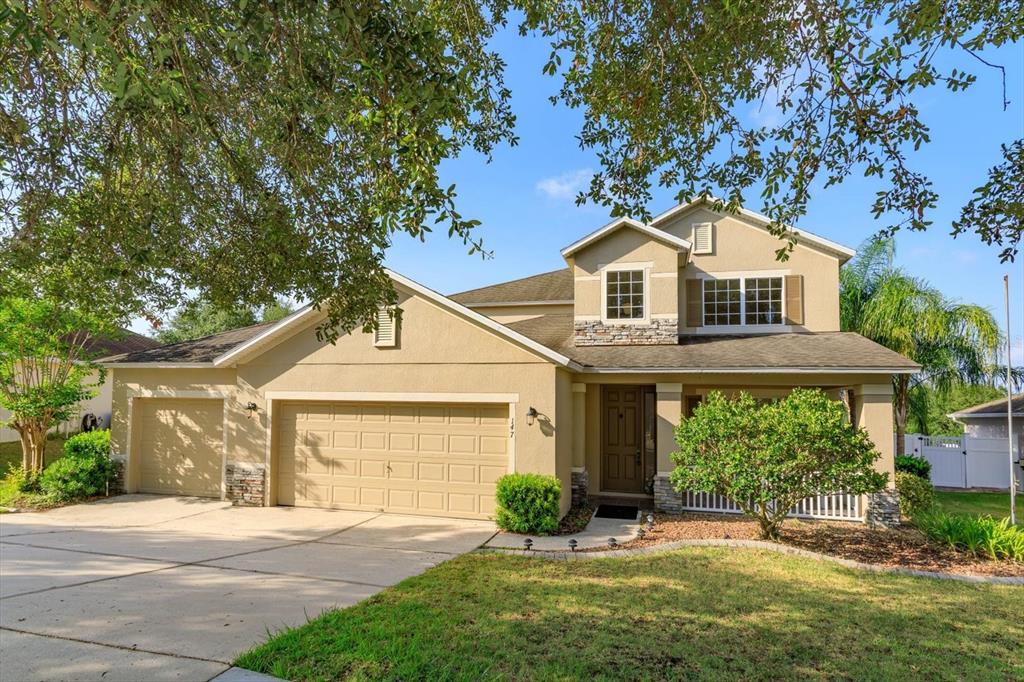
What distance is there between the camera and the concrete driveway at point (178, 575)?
15.2 ft

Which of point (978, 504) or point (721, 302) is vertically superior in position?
point (721, 302)

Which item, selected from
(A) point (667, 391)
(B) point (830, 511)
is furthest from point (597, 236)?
(B) point (830, 511)

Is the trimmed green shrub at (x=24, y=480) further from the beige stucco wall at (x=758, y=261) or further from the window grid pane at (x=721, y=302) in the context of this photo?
the window grid pane at (x=721, y=302)

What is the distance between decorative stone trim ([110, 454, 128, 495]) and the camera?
1253 centimetres

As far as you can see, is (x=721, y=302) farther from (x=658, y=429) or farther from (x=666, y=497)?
(x=666, y=497)

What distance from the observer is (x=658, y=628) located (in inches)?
207

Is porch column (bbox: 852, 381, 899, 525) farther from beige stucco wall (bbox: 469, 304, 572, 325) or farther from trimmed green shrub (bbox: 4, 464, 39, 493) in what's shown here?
trimmed green shrub (bbox: 4, 464, 39, 493)

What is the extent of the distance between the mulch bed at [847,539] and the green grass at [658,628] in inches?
39.3

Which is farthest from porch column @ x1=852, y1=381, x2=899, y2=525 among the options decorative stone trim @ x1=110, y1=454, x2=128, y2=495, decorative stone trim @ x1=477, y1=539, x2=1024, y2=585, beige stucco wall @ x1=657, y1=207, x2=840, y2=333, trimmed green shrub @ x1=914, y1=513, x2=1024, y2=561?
decorative stone trim @ x1=110, y1=454, x2=128, y2=495

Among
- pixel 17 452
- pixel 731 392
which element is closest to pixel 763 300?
pixel 731 392

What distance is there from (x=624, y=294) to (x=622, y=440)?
3647 millimetres

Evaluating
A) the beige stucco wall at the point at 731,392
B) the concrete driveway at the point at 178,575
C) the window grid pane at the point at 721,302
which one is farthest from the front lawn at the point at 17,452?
the window grid pane at the point at 721,302

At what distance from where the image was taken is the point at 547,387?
402 inches

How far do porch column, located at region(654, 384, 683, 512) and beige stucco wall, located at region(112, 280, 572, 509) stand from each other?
6.41 ft
